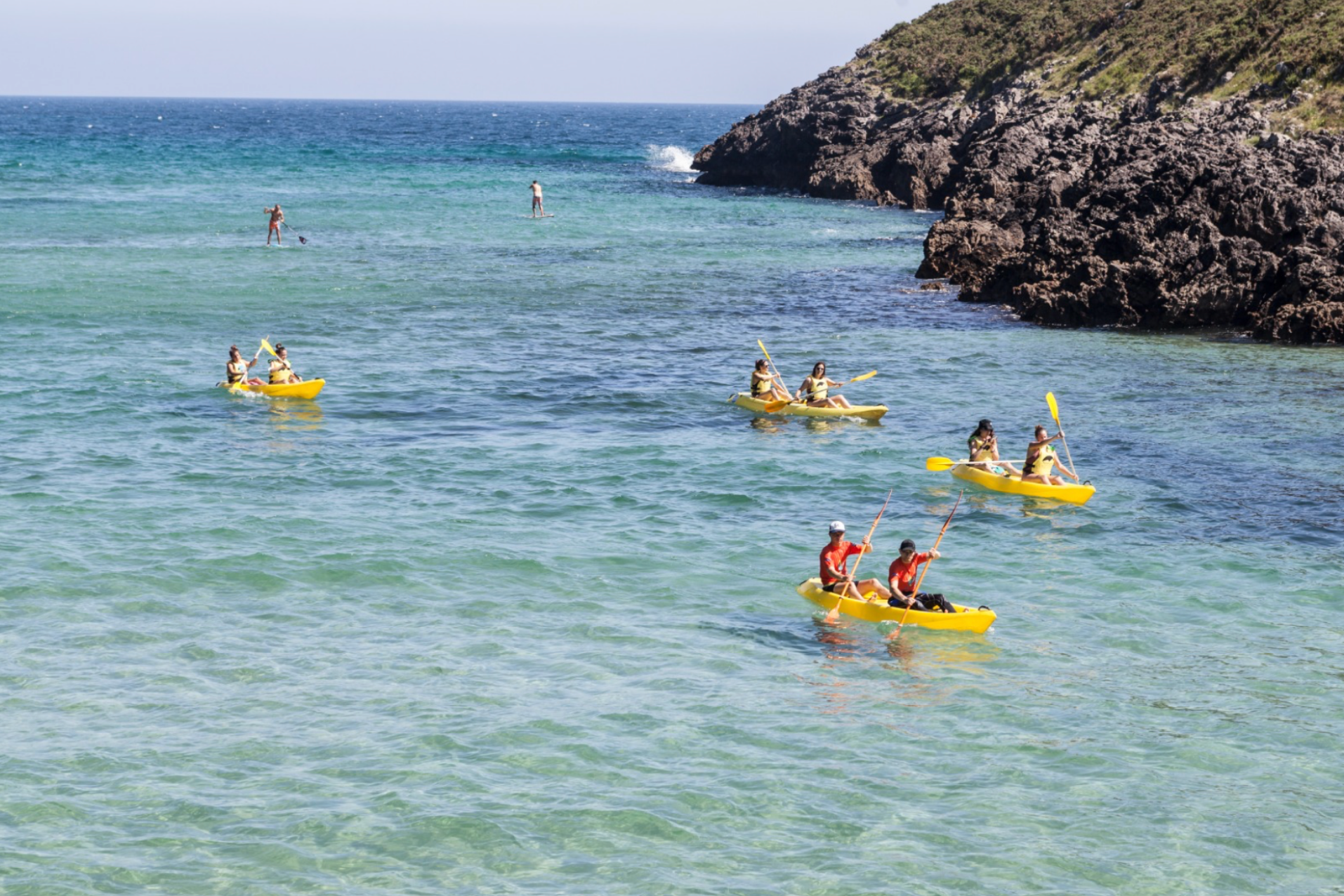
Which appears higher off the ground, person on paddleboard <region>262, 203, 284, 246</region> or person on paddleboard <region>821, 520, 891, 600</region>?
person on paddleboard <region>262, 203, 284, 246</region>

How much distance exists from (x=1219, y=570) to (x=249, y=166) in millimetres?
96789

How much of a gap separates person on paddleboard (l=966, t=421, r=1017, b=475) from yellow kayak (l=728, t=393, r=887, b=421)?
422cm

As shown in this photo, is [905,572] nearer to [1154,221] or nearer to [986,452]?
[986,452]

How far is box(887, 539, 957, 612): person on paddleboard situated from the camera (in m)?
18.2

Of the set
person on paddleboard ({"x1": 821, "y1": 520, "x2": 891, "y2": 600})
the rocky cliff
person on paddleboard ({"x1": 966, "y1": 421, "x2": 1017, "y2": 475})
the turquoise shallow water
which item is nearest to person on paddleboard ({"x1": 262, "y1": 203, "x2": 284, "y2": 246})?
the turquoise shallow water

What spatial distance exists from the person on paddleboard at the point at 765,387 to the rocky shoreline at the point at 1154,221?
1319cm

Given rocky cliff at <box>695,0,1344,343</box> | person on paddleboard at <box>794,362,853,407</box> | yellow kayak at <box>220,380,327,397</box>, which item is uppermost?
rocky cliff at <box>695,0,1344,343</box>

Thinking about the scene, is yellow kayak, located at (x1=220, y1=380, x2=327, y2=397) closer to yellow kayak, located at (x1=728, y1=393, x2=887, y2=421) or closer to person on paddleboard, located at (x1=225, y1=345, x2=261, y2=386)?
person on paddleboard, located at (x1=225, y1=345, x2=261, y2=386)

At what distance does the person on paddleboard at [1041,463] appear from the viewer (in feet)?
78.8

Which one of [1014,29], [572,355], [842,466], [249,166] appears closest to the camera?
[842,466]

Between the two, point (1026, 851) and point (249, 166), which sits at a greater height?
point (249, 166)

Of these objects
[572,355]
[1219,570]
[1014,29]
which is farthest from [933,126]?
[1219,570]

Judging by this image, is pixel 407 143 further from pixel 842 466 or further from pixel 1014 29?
pixel 842 466

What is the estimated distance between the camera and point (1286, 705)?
15883 mm
